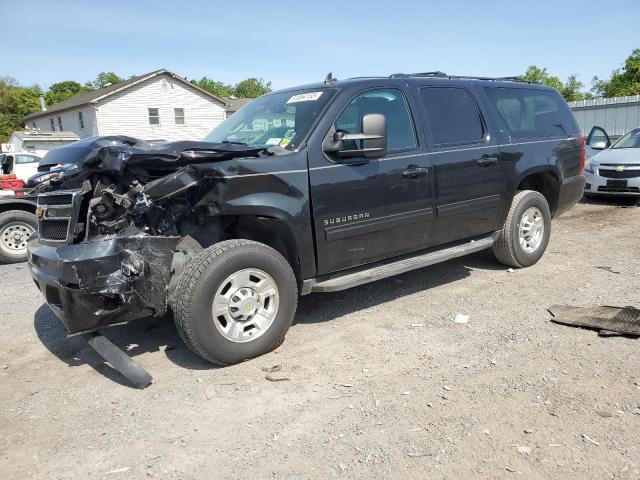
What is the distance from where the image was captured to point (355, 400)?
127 inches

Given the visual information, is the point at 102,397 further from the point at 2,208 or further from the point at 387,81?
the point at 2,208

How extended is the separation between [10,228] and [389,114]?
5.98m

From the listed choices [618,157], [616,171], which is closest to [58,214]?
[616,171]

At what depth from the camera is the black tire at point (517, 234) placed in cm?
561

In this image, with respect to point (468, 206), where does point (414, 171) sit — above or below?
above

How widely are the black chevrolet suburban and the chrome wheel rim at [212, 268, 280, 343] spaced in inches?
0.4

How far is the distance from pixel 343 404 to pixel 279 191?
1.58 m

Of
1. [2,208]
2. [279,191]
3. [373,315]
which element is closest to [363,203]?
[279,191]

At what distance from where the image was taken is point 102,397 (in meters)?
3.44

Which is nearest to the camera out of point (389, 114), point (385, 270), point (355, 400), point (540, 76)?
point (355, 400)

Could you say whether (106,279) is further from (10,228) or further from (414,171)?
(10,228)

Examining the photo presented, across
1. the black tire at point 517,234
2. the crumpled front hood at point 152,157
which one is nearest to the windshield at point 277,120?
the crumpled front hood at point 152,157

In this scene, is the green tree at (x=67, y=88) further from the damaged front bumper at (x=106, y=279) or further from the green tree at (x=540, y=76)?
the damaged front bumper at (x=106, y=279)

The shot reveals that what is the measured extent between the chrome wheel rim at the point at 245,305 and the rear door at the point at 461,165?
185cm
